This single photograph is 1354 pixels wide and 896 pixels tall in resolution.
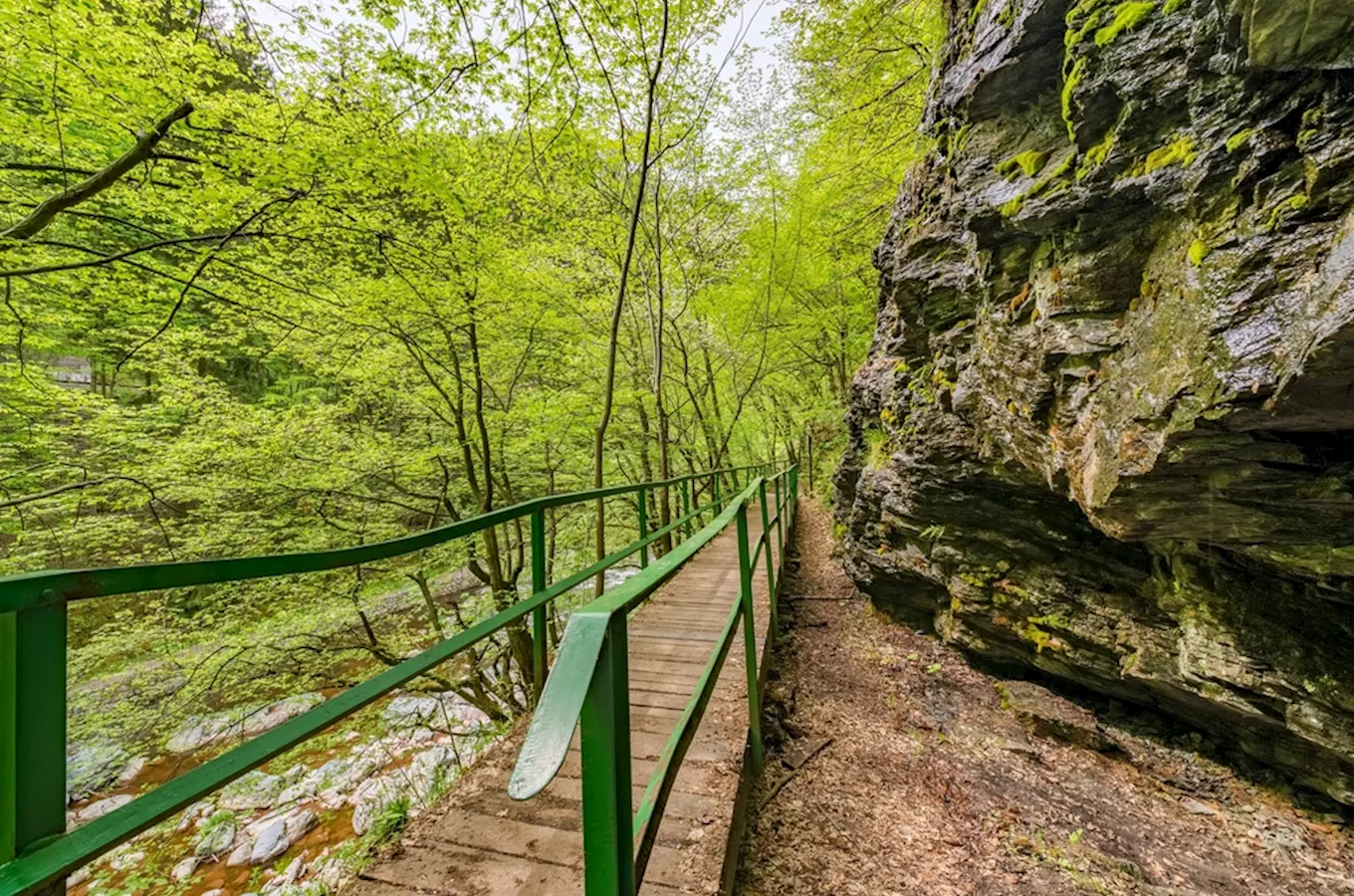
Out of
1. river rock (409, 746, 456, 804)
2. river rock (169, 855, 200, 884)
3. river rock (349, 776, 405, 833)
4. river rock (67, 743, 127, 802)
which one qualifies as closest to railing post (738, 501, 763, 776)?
river rock (349, 776, 405, 833)

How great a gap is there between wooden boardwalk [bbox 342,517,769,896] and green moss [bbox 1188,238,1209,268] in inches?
118

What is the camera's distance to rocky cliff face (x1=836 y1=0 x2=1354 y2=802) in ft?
6.40

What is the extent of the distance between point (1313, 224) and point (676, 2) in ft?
19.5

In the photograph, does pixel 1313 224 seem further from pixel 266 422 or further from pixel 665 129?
pixel 266 422

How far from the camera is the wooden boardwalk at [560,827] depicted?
1672 millimetres

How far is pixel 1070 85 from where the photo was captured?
2.79 metres

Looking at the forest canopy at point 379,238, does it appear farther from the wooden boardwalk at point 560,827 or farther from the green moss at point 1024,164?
the wooden boardwalk at point 560,827

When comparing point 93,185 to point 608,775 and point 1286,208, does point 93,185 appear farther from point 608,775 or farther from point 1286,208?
point 1286,208

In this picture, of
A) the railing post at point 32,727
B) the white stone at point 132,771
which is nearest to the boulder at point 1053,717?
the railing post at point 32,727

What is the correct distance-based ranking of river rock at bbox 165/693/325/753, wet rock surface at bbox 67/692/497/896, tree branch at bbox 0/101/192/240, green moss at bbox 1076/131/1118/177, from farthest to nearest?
river rock at bbox 165/693/325/753, wet rock surface at bbox 67/692/497/896, tree branch at bbox 0/101/192/240, green moss at bbox 1076/131/1118/177

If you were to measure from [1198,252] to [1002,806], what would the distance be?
2.96m

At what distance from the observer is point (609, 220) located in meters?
7.75

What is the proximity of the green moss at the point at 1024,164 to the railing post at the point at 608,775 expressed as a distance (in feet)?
12.5

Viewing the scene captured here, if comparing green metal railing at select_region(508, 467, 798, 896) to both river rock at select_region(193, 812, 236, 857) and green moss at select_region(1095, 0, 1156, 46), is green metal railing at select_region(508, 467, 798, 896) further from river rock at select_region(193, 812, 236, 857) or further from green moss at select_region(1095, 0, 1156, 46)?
river rock at select_region(193, 812, 236, 857)
